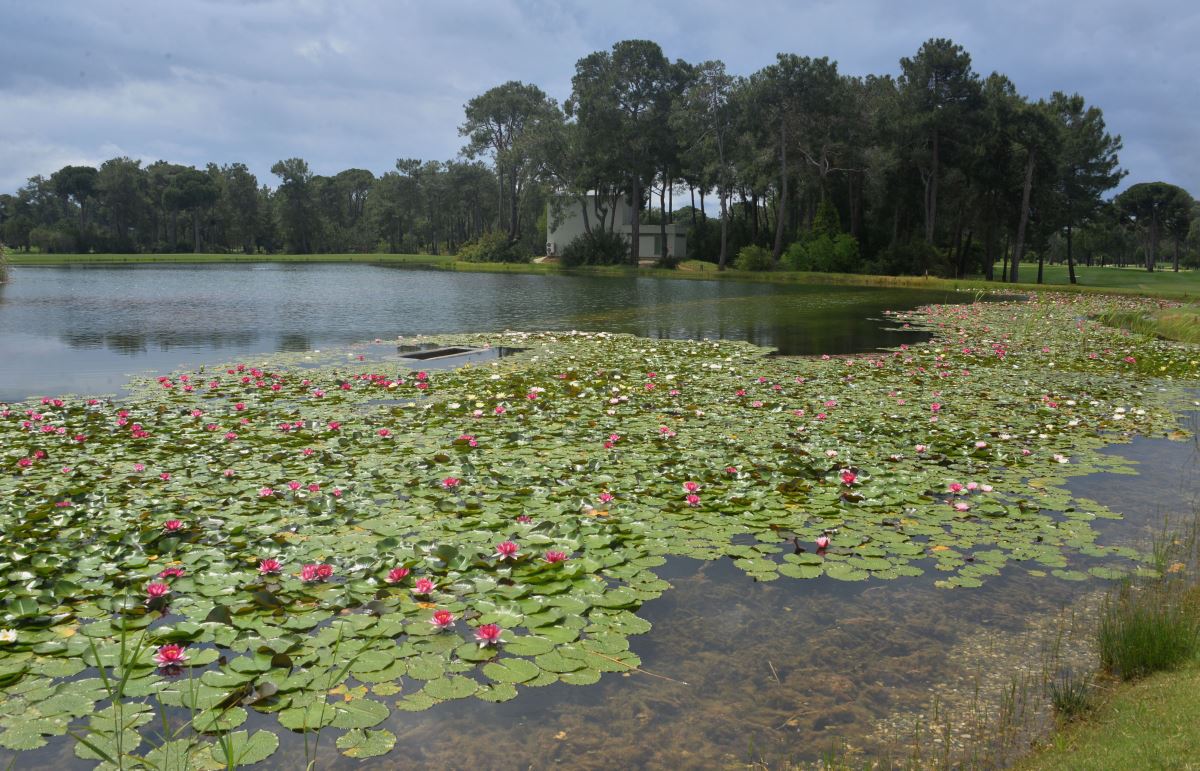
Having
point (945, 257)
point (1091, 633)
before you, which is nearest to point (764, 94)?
point (945, 257)

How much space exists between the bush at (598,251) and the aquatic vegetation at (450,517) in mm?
56664

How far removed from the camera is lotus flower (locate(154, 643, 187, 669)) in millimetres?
3916

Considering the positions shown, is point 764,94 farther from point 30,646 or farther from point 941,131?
point 30,646

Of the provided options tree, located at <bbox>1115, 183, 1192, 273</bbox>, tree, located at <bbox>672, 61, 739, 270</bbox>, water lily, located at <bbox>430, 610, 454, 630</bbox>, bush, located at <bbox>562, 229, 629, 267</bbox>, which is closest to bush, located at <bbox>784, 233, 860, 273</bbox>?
tree, located at <bbox>672, 61, 739, 270</bbox>

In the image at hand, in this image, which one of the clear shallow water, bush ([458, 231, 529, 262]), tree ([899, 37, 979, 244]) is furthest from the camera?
bush ([458, 231, 529, 262])

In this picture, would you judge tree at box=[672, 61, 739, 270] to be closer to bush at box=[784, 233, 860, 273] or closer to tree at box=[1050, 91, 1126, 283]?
bush at box=[784, 233, 860, 273]

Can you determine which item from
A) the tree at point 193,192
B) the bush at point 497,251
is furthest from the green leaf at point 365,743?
the tree at point 193,192

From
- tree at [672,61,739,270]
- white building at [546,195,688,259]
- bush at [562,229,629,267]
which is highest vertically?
tree at [672,61,739,270]

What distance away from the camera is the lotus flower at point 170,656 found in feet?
12.8

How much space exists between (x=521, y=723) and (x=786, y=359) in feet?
42.0

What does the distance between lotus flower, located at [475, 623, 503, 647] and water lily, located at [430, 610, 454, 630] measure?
175 millimetres

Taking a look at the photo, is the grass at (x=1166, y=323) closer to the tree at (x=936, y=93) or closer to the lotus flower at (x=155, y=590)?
the lotus flower at (x=155, y=590)

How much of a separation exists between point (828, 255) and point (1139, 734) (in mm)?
54059

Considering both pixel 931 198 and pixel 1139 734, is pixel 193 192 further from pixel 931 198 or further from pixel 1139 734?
pixel 1139 734
